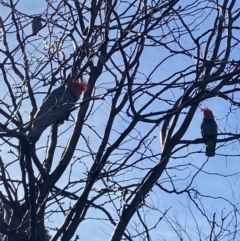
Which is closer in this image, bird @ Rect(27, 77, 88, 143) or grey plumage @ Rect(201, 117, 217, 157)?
bird @ Rect(27, 77, 88, 143)

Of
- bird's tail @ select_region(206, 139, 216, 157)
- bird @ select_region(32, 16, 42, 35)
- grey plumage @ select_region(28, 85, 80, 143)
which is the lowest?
grey plumage @ select_region(28, 85, 80, 143)

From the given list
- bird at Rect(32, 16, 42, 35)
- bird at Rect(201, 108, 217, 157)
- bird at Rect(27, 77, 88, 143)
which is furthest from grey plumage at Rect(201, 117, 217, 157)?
bird at Rect(32, 16, 42, 35)

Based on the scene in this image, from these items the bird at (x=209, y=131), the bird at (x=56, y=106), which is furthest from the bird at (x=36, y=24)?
the bird at (x=209, y=131)

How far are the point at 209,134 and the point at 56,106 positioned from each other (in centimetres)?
159

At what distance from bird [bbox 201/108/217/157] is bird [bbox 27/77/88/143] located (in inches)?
45.7

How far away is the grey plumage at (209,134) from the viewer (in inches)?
211

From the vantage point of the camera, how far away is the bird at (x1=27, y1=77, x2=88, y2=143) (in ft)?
16.0

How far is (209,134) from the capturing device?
5.59m

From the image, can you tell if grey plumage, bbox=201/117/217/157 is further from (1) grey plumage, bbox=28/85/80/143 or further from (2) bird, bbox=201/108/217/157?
(1) grey plumage, bbox=28/85/80/143

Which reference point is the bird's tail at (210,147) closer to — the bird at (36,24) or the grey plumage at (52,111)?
the grey plumage at (52,111)

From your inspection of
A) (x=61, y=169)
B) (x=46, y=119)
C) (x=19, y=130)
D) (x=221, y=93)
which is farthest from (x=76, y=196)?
(x=221, y=93)

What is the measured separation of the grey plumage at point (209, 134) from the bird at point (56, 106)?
116 centimetres

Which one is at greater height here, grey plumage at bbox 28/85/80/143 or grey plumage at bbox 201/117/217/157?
grey plumage at bbox 201/117/217/157

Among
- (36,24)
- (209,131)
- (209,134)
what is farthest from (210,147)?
(36,24)
